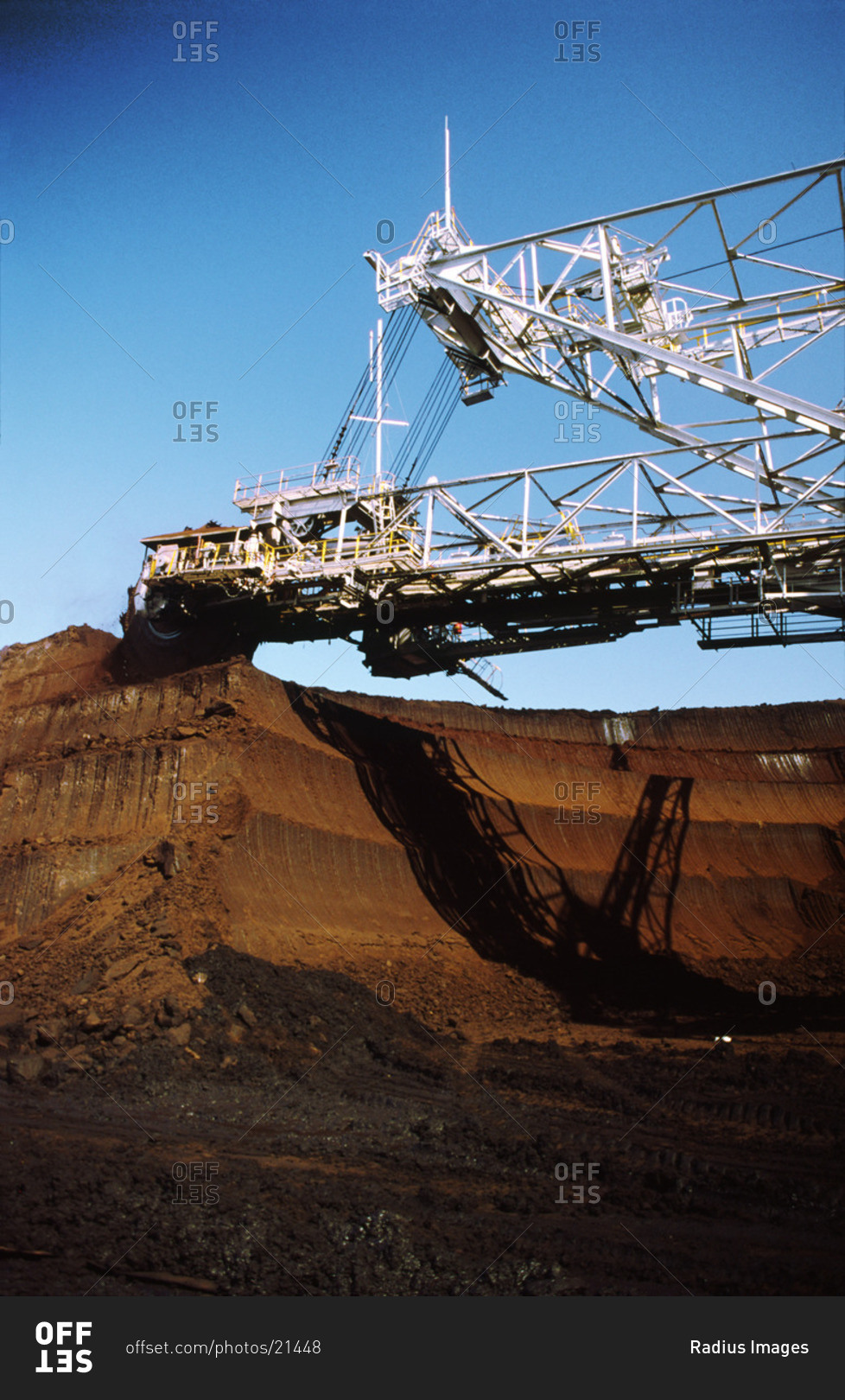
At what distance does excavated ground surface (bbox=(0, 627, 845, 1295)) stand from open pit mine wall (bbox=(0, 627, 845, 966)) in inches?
3.7

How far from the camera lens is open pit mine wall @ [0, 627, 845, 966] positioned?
780 inches

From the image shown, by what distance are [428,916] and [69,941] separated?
8.73 m

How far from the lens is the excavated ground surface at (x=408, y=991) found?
25.8ft

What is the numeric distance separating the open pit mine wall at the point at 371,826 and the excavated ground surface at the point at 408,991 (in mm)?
95

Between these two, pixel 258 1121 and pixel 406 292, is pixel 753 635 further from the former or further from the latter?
pixel 258 1121

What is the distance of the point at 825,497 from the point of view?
14977mm

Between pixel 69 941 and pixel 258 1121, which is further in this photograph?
pixel 69 941

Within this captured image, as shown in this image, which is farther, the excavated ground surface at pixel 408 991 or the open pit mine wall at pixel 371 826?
the open pit mine wall at pixel 371 826

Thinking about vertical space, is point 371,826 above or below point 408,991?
above

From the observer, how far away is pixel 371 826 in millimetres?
23484

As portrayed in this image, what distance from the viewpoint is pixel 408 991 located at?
18.7 meters

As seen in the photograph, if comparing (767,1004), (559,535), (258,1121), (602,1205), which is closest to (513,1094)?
(258,1121)

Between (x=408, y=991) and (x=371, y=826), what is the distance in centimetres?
560

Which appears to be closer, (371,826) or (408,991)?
(408,991)
